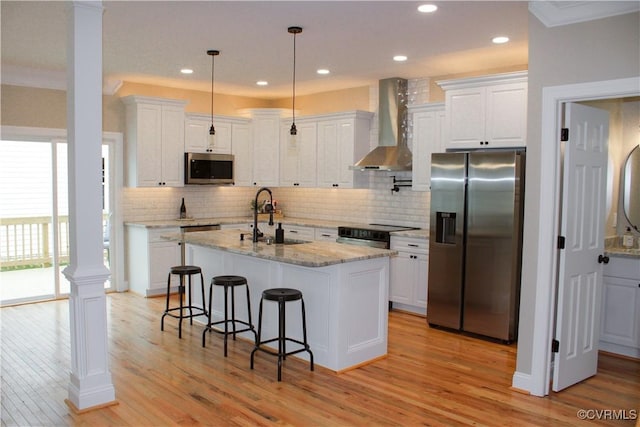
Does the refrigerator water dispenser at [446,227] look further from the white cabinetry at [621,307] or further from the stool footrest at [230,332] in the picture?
the stool footrest at [230,332]

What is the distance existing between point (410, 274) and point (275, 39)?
3066 mm

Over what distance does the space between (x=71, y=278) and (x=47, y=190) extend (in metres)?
3.90

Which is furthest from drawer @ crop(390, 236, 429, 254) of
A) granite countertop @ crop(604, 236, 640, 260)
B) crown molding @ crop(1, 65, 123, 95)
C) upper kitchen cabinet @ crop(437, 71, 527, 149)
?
crown molding @ crop(1, 65, 123, 95)

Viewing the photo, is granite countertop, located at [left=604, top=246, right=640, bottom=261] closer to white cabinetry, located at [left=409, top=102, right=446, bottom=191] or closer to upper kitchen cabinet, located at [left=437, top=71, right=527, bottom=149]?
upper kitchen cabinet, located at [left=437, top=71, right=527, bottom=149]

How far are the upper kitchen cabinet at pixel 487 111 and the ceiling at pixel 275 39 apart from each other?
32 cm

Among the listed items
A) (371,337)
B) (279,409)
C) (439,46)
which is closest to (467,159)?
(439,46)

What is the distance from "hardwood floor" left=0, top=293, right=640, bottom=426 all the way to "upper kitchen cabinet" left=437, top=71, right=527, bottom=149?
209 cm

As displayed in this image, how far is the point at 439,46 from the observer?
210 inches

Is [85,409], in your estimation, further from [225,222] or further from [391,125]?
[391,125]

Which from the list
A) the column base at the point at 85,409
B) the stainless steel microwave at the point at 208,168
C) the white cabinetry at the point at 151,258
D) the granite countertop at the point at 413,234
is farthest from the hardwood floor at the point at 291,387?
the stainless steel microwave at the point at 208,168

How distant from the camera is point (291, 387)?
13.6 feet

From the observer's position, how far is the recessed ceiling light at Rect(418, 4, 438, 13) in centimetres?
407

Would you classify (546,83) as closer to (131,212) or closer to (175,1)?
(175,1)

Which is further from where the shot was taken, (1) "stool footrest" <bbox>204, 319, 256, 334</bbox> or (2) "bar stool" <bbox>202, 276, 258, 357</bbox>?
(1) "stool footrest" <bbox>204, 319, 256, 334</bbox>
